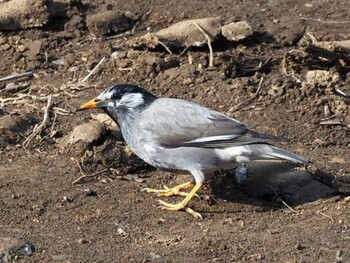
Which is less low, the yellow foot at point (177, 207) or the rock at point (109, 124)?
the rock at point (109, 124)

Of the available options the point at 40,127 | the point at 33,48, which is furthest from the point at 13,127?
the point at 33,48

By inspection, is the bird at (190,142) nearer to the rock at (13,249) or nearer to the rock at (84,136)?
the rock at (84,136)

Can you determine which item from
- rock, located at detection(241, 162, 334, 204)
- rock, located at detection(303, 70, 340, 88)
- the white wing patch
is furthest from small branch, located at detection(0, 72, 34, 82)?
rock, located at detection(303, 70, 340, 88)

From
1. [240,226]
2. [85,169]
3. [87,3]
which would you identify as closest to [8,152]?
[85,169]

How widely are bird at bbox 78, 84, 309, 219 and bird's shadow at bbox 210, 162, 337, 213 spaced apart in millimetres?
202

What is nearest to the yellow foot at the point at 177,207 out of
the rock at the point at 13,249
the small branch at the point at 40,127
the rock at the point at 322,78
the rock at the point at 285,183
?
the rock at the point at 285,183

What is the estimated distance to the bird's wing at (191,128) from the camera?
27.4 ft

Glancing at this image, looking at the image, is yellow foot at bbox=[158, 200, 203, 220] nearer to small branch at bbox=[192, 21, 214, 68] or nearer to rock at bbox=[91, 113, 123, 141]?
rock at bbox=[91, 113, 123, 141]

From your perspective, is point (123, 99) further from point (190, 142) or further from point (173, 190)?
point (173, 190)

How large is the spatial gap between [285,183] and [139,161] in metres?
1.30

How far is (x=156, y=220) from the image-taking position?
26.2 feet

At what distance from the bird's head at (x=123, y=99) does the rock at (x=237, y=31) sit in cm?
209

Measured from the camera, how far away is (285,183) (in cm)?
857

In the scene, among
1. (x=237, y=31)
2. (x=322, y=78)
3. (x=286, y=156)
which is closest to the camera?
(x=286, y=156)
